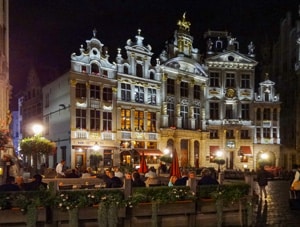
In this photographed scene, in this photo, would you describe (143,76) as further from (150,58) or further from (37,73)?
(37,73)

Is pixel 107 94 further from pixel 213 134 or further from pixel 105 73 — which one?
pixel 213 134

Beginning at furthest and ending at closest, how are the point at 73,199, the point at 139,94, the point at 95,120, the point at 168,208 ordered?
1. the point at 139,94
2. the point at 95,120
3. the point at 168,208
4. the point at 73,199

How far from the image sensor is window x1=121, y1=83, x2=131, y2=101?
4322 cm

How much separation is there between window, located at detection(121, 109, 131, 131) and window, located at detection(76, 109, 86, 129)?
14.4 ft

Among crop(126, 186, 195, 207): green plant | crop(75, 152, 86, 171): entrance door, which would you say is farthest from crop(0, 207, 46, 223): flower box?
crop(75, 152, 86, 171): entrance door

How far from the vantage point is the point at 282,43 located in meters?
58.7

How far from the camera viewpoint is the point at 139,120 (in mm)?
44531

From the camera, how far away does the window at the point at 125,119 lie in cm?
4306

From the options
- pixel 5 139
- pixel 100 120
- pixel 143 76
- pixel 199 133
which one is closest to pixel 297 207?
pixel 5 139

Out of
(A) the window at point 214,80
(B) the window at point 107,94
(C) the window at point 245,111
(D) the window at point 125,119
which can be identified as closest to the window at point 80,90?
(B) the window at point 107,94

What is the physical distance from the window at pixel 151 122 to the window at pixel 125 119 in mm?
2585

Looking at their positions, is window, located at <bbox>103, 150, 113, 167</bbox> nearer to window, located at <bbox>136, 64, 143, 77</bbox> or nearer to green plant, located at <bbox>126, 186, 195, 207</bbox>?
window, located at <bbox>136, 64, 143, 77</bbox>

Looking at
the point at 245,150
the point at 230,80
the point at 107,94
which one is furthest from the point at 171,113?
the point at 245,150

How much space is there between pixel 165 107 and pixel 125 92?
18.1 ft
